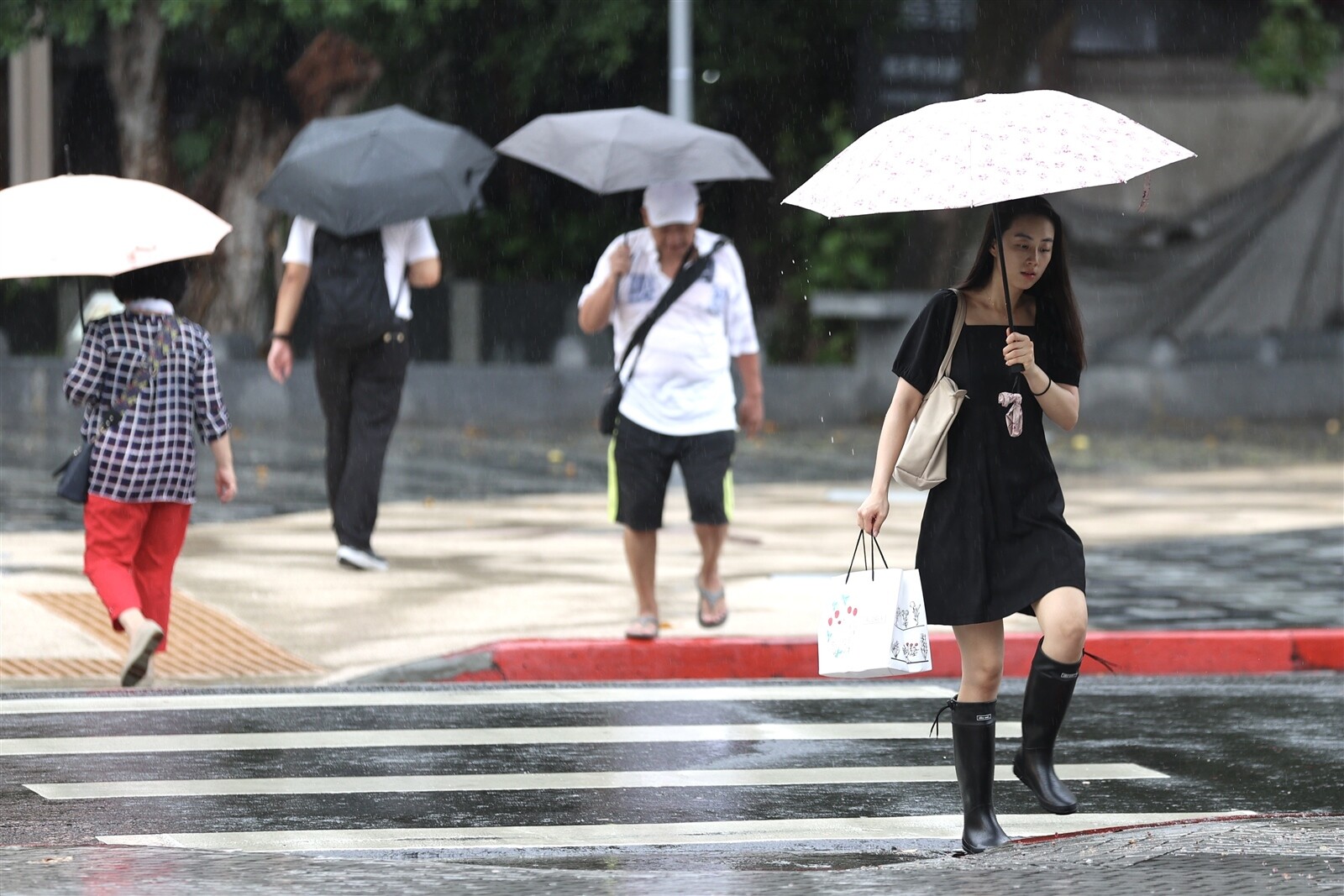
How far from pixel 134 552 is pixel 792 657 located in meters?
2.65

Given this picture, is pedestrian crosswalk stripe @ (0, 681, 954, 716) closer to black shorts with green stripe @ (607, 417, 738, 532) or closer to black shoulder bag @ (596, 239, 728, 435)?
black shorts with green stripe @ (607, 417, 738, 532)

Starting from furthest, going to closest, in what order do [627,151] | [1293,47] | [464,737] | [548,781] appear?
[1293,47] < [627,151] < [464,737] < [548,781]

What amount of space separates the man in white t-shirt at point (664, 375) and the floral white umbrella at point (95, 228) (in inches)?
65.6

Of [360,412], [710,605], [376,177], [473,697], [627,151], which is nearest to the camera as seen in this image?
[473,697]

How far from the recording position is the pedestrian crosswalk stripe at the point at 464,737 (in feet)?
23.3

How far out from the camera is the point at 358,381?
10.6 metres

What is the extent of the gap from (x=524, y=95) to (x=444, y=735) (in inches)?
646

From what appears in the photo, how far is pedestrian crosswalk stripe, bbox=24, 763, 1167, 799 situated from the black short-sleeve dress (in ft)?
4.25

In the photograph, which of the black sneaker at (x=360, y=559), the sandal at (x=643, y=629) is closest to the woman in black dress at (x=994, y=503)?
the sandal at (x=643, y=629)

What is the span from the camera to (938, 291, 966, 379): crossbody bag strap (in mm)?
5656

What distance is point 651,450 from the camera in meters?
8.92

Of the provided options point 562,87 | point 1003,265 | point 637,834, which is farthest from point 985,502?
point 562,87

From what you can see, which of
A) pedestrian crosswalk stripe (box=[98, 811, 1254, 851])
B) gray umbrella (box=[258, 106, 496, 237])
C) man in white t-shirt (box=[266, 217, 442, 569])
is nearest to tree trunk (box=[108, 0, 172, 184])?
gray umbrella (box=[258, 106, 496, 237])

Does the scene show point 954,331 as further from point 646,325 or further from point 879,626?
point 646,325
